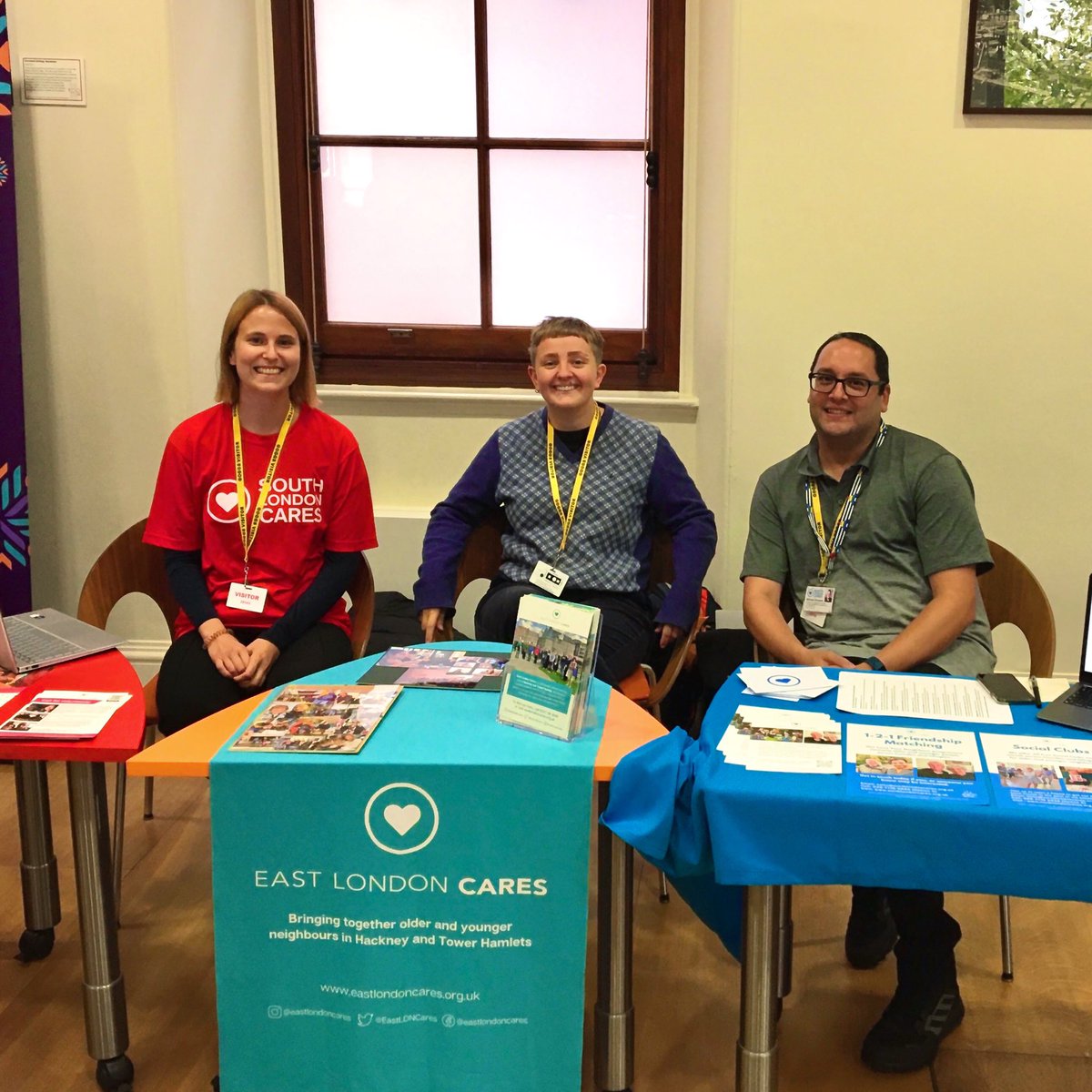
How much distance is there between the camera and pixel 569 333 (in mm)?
2576

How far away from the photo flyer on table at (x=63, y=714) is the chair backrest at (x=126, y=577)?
687 millimetres

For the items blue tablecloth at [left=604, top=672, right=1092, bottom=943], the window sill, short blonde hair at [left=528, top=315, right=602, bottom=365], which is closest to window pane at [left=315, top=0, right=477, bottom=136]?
the window sill

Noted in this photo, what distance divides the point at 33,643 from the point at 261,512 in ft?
1.82

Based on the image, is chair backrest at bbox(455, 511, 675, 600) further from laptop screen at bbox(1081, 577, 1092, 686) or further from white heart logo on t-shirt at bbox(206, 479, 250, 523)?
laptop screen at bbox(1081, 577, 1092, 686)

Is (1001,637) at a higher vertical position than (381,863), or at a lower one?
lower

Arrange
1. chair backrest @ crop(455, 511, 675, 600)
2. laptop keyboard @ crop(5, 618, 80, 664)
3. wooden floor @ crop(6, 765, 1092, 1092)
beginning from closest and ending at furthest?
wooden floor @ crop(6, 765, 1092, 1092)
laptop keyboard @ crop(5, 618, 80, 664)
chair backrest @ crop(455, 511, 675, 600)

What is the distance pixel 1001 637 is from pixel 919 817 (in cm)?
224

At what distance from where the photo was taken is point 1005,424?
3.28m

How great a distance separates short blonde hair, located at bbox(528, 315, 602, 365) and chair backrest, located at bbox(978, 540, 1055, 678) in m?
1.02

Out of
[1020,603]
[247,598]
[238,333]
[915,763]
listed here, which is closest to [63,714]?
[247,598]

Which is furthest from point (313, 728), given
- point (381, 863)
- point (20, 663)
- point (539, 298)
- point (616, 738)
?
point (539, 298)

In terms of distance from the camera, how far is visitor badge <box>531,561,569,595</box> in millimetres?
2490

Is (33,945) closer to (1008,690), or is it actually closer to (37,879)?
(37,879)

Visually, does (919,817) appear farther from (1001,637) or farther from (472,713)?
(1001,637)
